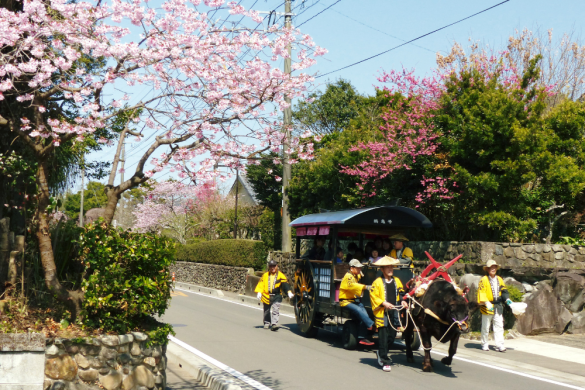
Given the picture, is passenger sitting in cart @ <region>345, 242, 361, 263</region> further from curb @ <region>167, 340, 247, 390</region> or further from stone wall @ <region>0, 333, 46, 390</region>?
stone wall @ <region>0, 333, 46, 390</region>

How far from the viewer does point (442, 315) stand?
32.2 feet

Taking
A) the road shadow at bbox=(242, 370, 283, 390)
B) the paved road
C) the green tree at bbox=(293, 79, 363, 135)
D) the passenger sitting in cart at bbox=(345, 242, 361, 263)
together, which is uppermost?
the green tree at bbox=(293, 79, 363, 135)

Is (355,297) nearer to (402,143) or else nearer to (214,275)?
(402,143)

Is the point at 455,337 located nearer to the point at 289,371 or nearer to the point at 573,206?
the point at 289,371

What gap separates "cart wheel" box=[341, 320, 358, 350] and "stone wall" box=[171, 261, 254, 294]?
16231 mm

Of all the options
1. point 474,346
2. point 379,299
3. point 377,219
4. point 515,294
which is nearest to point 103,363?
point 379,299

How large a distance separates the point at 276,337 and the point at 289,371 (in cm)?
419

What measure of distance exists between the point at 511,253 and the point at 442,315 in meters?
7.00

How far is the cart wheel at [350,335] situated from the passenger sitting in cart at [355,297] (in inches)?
5.0

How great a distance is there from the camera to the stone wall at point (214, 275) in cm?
2947

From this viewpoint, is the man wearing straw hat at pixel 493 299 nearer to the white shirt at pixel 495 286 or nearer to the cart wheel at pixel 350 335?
the white shirt at pixel 495 286

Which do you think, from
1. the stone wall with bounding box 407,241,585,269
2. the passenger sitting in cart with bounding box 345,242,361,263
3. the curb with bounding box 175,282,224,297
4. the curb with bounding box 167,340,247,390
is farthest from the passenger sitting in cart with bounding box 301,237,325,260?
the curb with bounding box 175,282,224,297

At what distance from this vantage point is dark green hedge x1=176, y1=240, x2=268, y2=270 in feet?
97.8

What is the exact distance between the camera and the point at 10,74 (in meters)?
8.23
